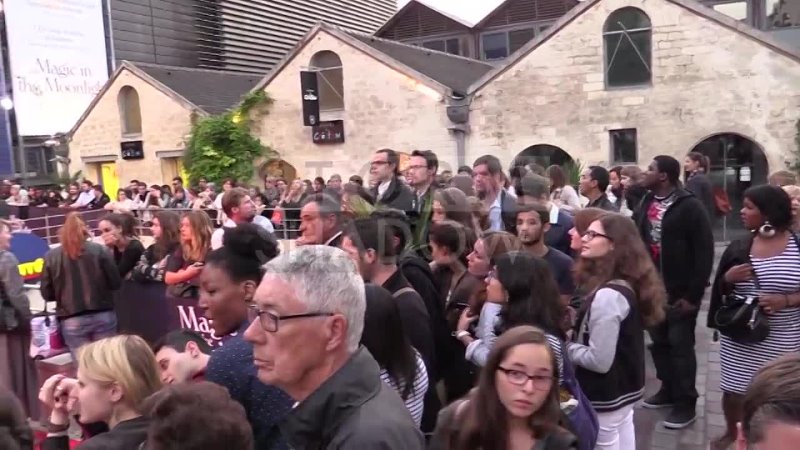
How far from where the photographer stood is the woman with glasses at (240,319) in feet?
8.29

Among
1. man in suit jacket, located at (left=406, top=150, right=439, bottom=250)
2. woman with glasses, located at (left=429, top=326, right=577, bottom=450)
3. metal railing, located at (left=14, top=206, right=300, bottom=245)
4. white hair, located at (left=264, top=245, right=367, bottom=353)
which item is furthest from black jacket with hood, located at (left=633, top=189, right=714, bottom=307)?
metal railing, located at (left=14, top=206, right=300, bottom=245)

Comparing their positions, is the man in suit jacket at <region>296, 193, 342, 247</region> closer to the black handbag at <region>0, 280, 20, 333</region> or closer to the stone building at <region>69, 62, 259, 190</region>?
the black handbag at <region>0, 280, 20, 333</region>

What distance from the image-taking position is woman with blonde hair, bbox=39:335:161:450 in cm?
265

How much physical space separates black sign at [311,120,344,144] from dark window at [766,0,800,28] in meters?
12.7

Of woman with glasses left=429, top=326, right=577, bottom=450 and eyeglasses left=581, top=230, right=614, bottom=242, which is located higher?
eyeglasses left=581, top=230, right=614, bottom=242

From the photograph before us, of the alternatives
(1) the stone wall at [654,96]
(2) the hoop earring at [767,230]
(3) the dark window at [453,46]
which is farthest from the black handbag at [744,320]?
(3) the dark window at [453,46]

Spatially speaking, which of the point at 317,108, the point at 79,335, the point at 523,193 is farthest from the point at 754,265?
the point at 317,108

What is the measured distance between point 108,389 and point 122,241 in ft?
12.7

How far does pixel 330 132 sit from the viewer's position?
64.7ft

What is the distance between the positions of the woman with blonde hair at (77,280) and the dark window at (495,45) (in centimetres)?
2621

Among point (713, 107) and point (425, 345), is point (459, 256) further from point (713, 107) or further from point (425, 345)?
point (713, 107)

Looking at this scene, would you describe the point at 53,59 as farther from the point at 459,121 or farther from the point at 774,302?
the point at 774,302

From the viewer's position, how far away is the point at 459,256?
15.1ft

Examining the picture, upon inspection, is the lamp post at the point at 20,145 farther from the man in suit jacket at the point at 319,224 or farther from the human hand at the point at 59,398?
the human hand at the point at 59,398
